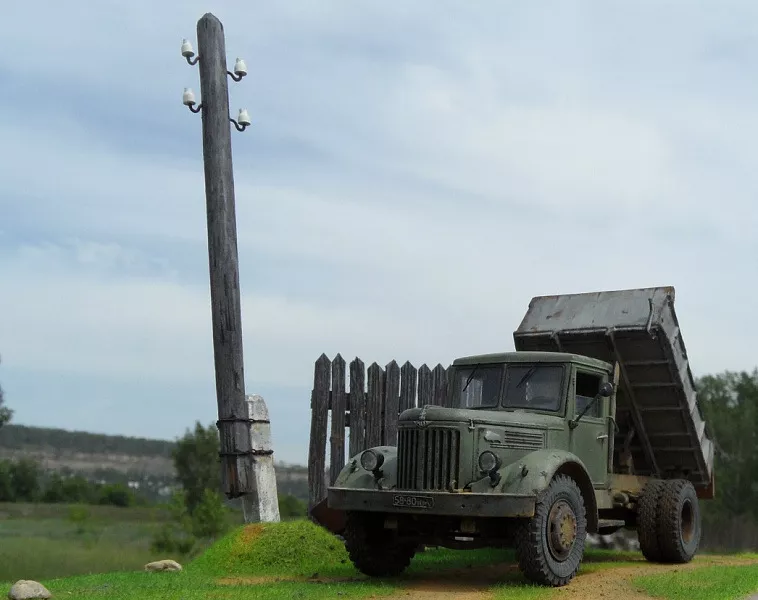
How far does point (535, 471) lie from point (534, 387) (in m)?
1.59

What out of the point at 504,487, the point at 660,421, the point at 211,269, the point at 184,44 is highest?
the point at 184,44

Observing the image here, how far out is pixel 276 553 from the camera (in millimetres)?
11781

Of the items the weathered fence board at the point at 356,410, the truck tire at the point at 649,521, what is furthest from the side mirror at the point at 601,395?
the weathered fence board at the point at 356,410

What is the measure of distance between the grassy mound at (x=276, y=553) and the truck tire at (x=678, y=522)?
3890mm

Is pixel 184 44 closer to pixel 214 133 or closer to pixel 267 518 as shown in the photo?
pixel 214 133

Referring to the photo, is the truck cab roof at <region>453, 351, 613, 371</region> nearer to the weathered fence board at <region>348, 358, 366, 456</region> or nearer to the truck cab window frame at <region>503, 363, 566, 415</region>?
the truck cab window frame at <region>503, 363, 566, 415</region>

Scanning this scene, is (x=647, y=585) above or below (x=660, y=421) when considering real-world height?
below

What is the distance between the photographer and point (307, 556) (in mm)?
11820

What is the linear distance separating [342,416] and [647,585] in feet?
15.9

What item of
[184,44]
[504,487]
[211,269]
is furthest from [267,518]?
[184,44]

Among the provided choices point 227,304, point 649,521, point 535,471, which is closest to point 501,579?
point 535,471

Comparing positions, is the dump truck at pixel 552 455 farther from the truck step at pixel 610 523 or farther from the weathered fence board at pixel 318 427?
the weathered fence board at pixel 318 427

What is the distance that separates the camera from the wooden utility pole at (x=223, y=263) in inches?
503

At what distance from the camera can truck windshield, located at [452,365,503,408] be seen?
11.1 metres
